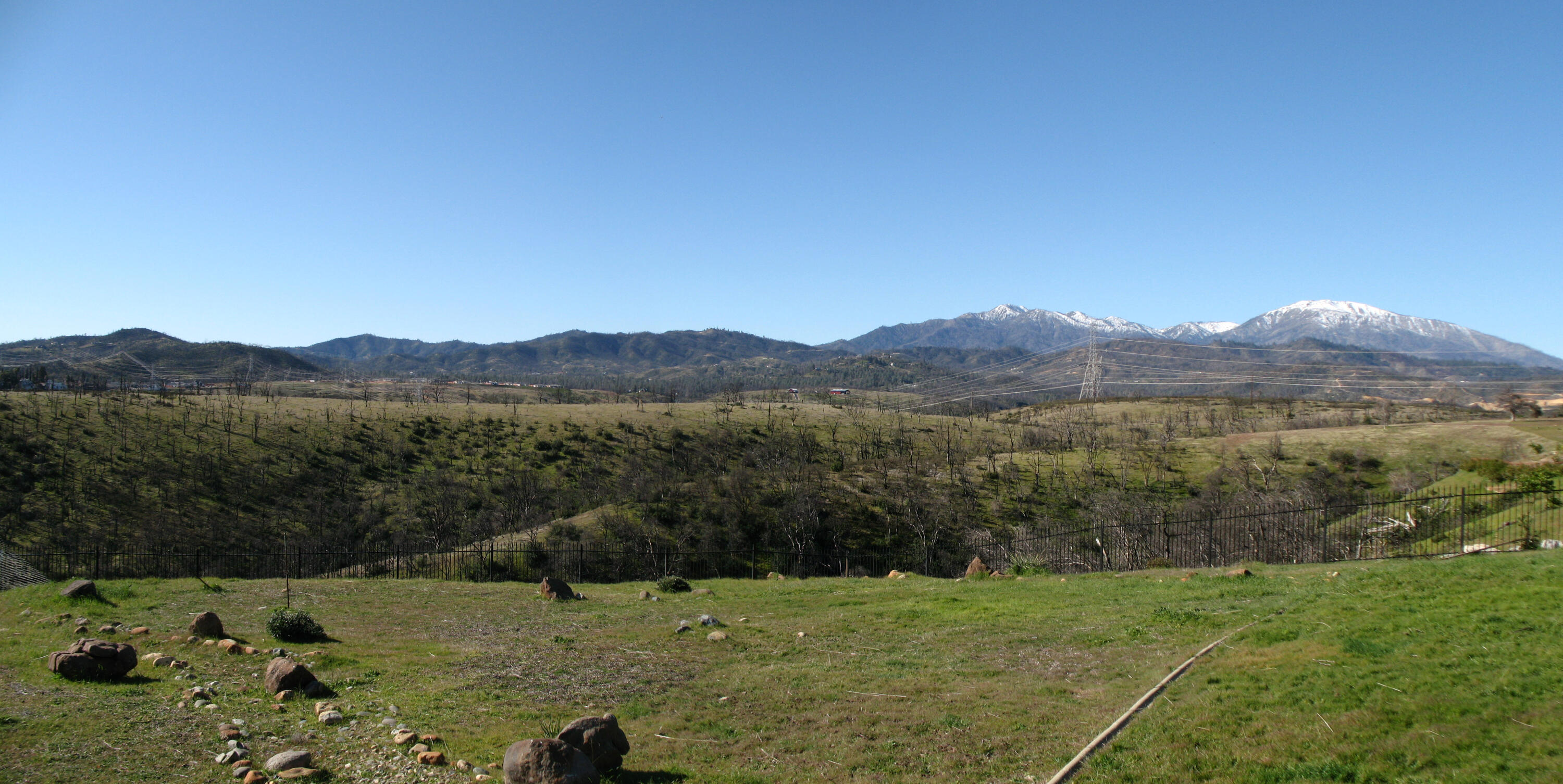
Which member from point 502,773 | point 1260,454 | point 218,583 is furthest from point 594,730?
point 1260,454

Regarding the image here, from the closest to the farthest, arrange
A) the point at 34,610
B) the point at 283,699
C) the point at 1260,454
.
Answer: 1. the point at 283,699
2. the point at 34,610
3. the point at 1260,454

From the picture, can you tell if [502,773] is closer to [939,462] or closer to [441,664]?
[441,664]

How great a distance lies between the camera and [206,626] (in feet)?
45.6

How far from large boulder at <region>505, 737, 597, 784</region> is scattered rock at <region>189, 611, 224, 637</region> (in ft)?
34.1

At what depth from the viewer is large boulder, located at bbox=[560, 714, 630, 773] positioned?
789cm

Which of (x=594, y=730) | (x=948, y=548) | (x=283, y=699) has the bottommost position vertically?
(x=948, y=548)

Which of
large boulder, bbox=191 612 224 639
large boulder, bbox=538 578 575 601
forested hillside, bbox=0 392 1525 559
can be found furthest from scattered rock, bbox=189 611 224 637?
forested hillside, bbox=0 392 1525 559

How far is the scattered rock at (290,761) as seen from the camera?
7656 millimetres

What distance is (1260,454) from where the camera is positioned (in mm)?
98250

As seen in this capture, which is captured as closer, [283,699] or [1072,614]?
[283,699]

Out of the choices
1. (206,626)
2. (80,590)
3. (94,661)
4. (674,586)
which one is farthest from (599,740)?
(80,590)

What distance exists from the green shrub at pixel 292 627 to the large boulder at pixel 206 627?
88cm

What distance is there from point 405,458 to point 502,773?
343 feet

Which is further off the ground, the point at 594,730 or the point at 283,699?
the point at 594,730
